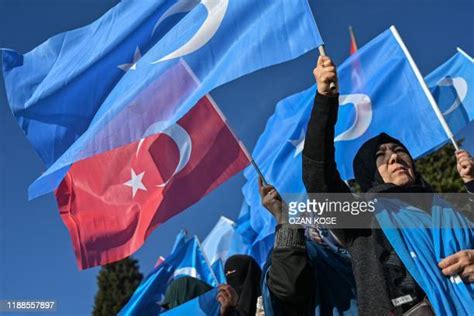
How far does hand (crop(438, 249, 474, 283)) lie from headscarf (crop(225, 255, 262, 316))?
7.03 feet

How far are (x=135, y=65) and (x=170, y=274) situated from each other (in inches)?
168

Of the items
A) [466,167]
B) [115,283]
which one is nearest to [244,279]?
[466,167]

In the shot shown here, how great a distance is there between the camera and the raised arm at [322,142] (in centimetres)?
350

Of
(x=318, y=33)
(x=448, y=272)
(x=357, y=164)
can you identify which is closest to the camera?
(x=448, y=272)

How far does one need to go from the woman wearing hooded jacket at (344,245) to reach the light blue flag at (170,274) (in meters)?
4.57

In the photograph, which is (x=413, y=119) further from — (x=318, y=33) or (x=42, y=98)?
(x=42, y=98)

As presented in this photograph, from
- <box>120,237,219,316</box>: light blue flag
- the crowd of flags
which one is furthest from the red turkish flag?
<box>120,237,219,316</box>: light blue flag

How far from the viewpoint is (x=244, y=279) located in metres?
5.50

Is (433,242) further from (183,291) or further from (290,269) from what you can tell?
(183,291)

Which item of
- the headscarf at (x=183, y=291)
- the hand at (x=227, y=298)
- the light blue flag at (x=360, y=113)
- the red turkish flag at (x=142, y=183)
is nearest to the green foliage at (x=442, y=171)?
the light blue flag at (x=360, y=113)

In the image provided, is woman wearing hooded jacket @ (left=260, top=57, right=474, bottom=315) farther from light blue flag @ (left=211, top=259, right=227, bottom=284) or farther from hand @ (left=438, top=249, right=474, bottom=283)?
light blue flag @ (left=211, top=259, right=227, bottom=284)

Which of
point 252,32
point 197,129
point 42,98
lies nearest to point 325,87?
point 252,32

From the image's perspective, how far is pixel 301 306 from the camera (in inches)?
145

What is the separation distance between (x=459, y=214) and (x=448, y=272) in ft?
1.13
